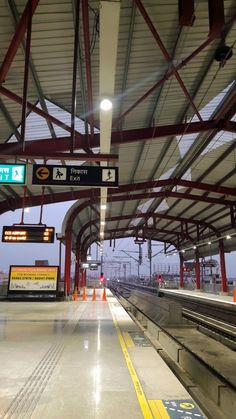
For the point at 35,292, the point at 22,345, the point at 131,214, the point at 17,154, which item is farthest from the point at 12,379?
the point at 131,214

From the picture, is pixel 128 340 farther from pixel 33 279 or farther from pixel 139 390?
pixel 33 279

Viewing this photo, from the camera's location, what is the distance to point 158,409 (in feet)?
12.7

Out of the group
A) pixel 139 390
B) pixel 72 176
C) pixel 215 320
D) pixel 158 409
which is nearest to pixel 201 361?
pixel 139 390

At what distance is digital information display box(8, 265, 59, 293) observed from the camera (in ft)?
70.8

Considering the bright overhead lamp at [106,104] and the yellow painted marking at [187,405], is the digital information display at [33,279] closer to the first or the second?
the bright overhead lamp at [106,104]

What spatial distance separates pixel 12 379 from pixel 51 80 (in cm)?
835

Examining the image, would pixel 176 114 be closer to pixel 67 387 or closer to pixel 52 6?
pixel 52 6

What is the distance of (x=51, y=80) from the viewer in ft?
34.8

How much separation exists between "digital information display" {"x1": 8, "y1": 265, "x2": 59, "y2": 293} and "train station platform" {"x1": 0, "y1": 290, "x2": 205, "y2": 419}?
1317 centimetres

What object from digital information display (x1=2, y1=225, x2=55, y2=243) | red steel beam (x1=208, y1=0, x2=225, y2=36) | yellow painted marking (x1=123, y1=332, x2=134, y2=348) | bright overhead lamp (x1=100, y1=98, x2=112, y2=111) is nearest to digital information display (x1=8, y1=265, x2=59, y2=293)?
digital information display (x1=2, y1=225, x2=55, y2=243)

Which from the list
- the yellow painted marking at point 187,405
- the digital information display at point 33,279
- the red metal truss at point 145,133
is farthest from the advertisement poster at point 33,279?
the yellow painted marking at point 187,405

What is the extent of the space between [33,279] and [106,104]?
16.0 m

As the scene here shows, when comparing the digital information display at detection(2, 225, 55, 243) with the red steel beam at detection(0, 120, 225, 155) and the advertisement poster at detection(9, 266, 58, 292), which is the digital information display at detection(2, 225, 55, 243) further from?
the red steel beam at detection(0, 120, 225, 155)

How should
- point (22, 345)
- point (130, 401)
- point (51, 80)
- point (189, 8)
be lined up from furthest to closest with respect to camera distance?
point (51, 80), point (22, 345), point (189, 8), point (130, 401)
